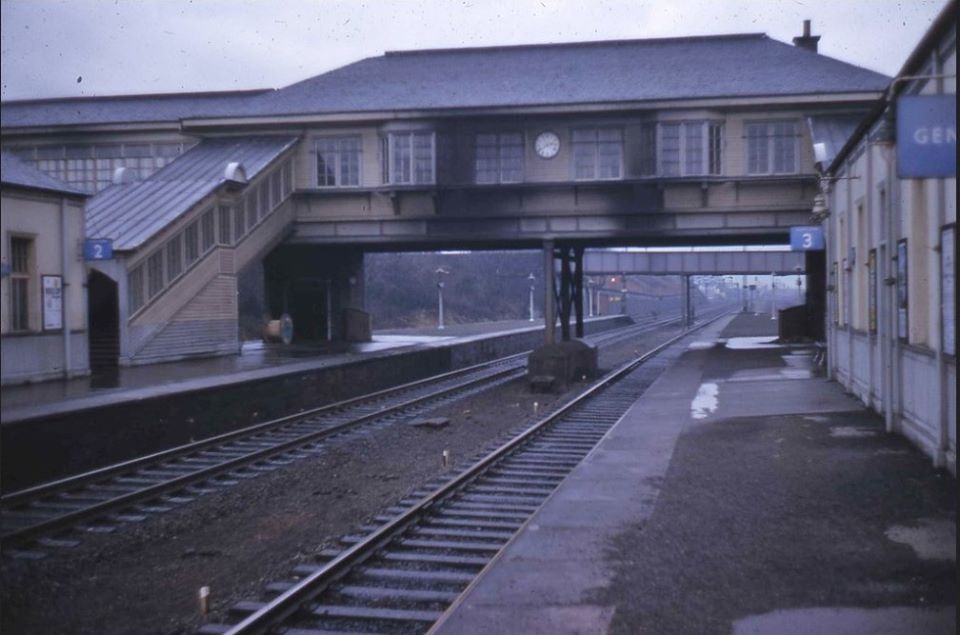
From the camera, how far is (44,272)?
11.2 meters

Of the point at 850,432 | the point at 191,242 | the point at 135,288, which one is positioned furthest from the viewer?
the point at 191,242

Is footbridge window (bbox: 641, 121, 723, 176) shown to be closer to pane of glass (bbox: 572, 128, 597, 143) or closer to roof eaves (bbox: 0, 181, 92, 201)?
pane of glass (bbox: 572, 128, 597, 143)

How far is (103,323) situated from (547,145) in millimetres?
11449

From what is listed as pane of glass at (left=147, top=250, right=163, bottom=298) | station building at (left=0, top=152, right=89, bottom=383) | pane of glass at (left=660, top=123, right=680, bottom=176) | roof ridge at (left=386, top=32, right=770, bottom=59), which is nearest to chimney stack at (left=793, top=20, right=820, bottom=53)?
roof ridge at (left=386, top=32, right=770, bottom=59)

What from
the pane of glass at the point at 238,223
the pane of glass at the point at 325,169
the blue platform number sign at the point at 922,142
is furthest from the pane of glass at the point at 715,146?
the blue platform number sign at the point at 922,142

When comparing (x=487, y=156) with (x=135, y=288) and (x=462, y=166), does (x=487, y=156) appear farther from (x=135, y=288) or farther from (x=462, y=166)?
(x=135, y=288)

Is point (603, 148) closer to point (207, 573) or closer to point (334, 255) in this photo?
point (334, 255)

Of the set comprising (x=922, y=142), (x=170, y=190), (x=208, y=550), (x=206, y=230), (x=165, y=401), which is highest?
(x=170, y=190)

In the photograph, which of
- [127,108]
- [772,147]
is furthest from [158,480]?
[127,108]

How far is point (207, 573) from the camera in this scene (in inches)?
302

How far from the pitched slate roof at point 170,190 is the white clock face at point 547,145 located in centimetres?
653

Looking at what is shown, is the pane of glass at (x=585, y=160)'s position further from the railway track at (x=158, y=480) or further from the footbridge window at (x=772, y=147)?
the railway track at (x=158, y=480)

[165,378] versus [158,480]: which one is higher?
[165,378]

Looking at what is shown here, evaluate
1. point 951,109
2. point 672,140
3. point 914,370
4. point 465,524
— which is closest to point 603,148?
point 672,140
